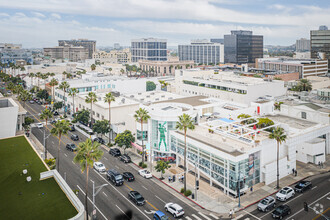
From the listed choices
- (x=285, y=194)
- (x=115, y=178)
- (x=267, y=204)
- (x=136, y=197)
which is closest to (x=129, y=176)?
(x=115, y=178)

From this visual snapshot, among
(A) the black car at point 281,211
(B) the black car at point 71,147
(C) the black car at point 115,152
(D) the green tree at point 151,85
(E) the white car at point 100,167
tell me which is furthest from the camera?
(D) the green tree at point 151,85

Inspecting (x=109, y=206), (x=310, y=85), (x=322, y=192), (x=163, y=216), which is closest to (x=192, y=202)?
(x=163, y=216)

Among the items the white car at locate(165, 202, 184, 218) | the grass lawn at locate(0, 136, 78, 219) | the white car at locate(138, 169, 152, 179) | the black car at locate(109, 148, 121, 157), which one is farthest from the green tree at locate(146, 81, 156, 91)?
the white car at locate(165, 202, 184, 218)

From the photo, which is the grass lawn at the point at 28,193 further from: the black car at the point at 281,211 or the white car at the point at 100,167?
the black car at the point at 281,211

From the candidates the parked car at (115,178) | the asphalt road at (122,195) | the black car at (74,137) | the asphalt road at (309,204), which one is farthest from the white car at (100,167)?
the asphalt road at (309,204)

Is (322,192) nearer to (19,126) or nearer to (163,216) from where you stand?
(163,216)

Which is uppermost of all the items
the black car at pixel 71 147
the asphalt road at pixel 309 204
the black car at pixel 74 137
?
the black car at pixel 74 137
